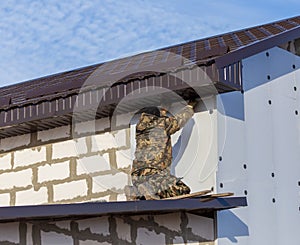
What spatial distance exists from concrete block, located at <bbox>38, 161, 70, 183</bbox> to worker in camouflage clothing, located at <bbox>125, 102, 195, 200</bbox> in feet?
2.97

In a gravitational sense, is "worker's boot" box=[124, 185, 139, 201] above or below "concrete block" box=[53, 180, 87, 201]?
below

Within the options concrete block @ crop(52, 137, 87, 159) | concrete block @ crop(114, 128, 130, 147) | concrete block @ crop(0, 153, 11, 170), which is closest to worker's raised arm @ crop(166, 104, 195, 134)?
concrete block @ crop(114, 128, 130, 147)

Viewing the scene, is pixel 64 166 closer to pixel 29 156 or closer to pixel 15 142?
pixel 29 156

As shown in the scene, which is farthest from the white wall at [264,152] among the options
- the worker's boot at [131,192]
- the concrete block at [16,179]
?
the concrete block at [16,179]

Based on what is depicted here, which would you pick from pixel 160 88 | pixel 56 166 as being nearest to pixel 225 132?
pixel 160 88

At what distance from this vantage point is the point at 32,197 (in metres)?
6.59

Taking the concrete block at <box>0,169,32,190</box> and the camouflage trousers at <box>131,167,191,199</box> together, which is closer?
the camouflage trousers at <box>131,167,191,199</box>

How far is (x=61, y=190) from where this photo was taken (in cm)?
638

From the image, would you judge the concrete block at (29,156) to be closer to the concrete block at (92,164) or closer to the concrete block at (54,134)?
the concrete block at (54,134)

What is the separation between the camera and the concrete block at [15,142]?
679 centimetres

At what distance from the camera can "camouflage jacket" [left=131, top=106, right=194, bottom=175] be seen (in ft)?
18.2

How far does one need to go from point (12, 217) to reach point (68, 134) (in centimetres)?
155

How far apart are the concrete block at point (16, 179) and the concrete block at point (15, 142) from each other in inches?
9.8

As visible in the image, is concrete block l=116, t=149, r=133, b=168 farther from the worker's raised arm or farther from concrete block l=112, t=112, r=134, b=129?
the worker's raised arm
